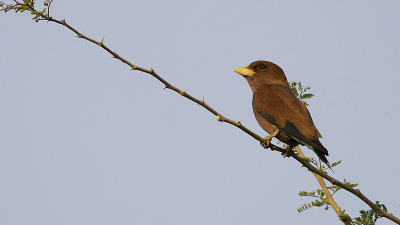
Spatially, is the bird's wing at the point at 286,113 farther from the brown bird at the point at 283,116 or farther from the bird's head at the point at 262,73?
the bird's head at the point at 262,73

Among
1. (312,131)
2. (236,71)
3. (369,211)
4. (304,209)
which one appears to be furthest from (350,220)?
(236,71)

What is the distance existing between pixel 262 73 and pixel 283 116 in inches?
58.5

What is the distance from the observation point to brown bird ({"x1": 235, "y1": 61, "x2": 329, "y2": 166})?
4.69m

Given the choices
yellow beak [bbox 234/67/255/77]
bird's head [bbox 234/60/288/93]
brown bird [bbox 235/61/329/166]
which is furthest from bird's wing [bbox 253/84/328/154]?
yellow beak [bbox 234/67/255/77]

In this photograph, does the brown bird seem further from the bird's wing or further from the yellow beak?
the yellow beak

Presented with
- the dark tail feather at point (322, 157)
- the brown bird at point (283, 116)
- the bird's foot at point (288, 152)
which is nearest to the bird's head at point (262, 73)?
the brown bird at point (283, 116)

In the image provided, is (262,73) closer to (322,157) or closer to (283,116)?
(283,116)

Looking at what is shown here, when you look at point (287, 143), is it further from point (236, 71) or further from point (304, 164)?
point (236, 71)

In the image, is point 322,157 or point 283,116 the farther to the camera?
point 283,116

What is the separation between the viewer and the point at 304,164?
3682mm

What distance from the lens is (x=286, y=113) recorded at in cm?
514

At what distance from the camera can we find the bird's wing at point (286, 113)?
4715 millimetres

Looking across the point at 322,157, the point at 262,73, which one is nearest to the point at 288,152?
the point at 322,157

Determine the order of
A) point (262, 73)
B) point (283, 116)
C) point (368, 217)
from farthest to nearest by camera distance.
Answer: point (262, 73)
point (283, 116)
point (368, 217)
